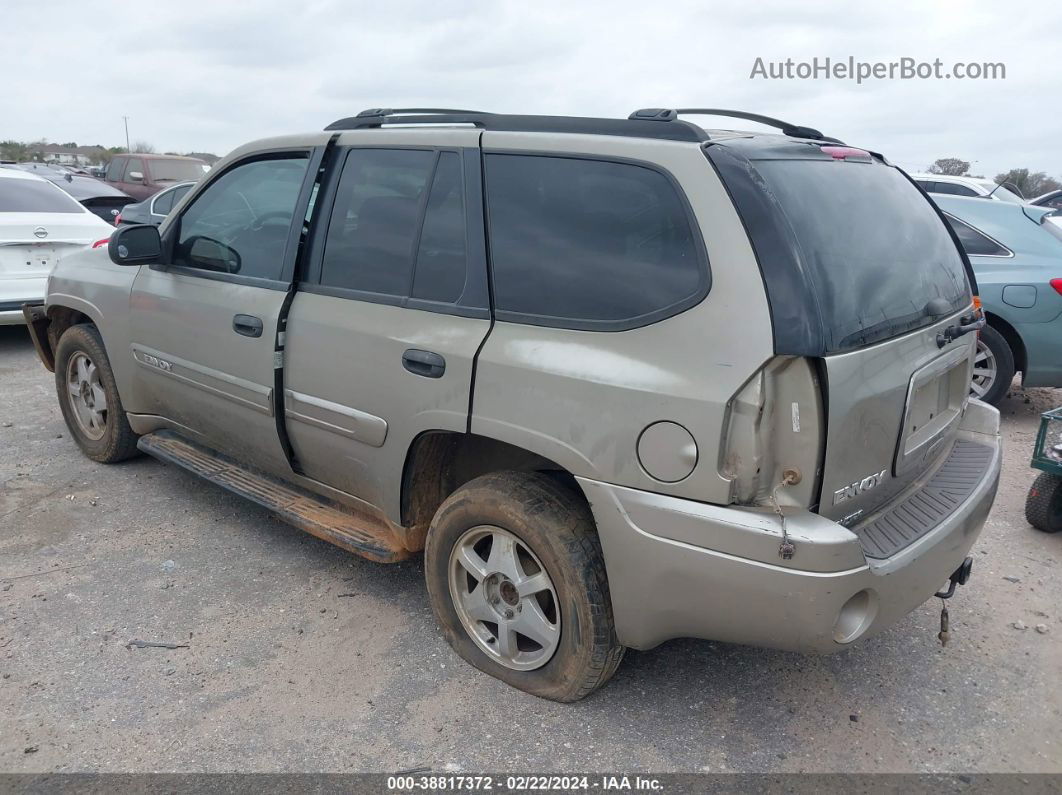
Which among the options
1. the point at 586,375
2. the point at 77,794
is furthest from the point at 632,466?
the point at 77,794

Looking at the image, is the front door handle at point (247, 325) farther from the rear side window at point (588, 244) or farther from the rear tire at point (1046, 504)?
the rear tire at point (1046, 504)

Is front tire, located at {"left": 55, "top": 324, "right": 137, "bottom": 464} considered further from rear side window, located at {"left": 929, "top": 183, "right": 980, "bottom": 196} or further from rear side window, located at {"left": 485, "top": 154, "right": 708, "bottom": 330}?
rear side window, located at {"left": 929, "top": 183, "right": 980, "bottom": 196}

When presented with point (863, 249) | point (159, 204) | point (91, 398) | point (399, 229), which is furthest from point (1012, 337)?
point (159, 204)

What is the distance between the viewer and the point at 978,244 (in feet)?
20.1

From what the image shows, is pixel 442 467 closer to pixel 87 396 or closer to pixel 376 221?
pixel 376 221

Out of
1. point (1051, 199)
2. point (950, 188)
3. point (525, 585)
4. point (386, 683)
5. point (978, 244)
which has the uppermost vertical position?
point (950, 188)

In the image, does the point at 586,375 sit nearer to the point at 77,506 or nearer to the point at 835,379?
the point at 835,379

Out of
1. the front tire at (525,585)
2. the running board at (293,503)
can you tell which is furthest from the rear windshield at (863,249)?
the running board at (293,503)

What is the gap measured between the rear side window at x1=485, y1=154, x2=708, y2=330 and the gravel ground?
1.35 metres

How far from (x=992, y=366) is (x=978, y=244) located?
0.94m

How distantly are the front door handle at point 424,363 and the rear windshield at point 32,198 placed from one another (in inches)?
261

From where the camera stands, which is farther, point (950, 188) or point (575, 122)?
point (950, 188)

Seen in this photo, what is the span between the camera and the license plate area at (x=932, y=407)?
263 cm

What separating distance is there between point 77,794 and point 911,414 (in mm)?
2779
